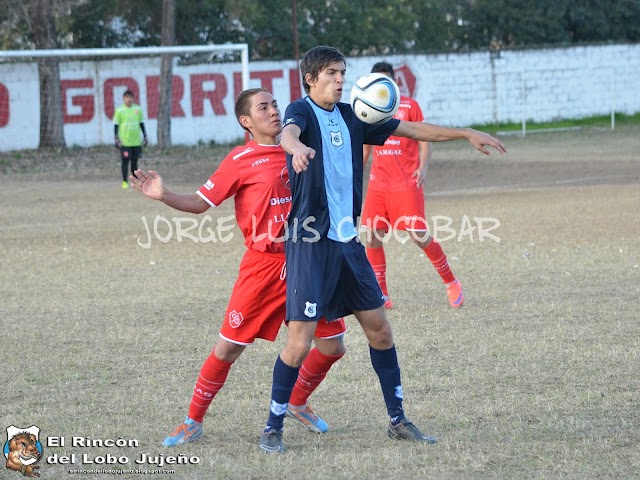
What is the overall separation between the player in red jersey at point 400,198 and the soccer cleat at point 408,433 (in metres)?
3.63

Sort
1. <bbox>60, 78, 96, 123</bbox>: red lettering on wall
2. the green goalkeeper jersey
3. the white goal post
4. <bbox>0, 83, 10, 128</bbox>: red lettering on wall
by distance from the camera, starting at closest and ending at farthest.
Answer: the green goalkeeper jersey, <bbox>0, 83, 10, 128</bbox>: red lettering on wall, the white goal post, <bbox>60, 78, 96, 123</bbox>: red lettering on wall

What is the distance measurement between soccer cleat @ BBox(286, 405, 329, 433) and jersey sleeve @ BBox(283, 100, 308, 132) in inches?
59.8

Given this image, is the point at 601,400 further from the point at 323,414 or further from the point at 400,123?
the point at 400,123

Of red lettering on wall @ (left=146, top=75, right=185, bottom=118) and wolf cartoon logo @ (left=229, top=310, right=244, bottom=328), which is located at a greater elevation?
red lettering on wall @ (left=146, top=75, right=185, bottom=118)

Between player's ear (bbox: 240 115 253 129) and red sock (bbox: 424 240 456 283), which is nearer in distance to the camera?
player's ear (bbox: 240 115 253 129)

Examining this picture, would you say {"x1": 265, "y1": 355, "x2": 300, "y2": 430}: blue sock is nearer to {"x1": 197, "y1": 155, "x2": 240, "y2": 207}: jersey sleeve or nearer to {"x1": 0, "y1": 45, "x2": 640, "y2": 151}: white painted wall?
{"x1": 197, "y1": 155, "x2": 240, "y2": 207}: jersey sleeve

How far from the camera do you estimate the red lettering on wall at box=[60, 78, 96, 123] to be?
Result: 1156 inches

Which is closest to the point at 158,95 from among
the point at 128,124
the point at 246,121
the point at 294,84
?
the point at 294,84

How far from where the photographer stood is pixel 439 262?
8805 mm

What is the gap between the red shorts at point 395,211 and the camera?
28.9ft

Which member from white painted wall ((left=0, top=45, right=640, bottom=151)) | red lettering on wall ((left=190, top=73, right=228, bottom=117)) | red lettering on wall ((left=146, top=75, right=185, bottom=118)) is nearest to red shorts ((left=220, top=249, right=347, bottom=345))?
white painted wall ((left=0, top=45, right=640, bottom=151))

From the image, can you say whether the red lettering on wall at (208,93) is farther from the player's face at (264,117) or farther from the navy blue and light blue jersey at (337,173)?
the navy blue and light blue jersey at (337,173)

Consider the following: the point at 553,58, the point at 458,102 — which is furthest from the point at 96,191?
the point at 553,58

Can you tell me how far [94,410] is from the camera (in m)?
5.77
